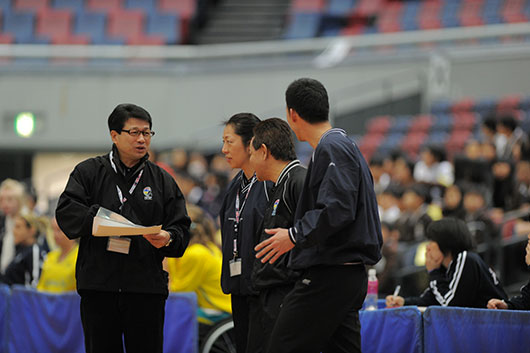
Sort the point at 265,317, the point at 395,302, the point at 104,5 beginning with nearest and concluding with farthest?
the point at 265,317
the point at 395,302
the point at 104,5

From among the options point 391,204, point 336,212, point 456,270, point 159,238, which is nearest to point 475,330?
point 456,270

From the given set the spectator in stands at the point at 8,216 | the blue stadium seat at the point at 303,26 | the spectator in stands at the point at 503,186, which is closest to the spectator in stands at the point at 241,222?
the spectator in stands at the point at 8,216

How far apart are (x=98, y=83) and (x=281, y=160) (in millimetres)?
13182

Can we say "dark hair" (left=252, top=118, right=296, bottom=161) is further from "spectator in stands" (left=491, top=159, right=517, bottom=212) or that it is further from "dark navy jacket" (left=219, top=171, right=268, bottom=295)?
"spectator in stands" (left=491, top=159, right=517, bottom=212)

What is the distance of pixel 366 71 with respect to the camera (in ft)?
54.6

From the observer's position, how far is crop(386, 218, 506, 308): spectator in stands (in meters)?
5.36

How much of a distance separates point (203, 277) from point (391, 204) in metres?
3.91

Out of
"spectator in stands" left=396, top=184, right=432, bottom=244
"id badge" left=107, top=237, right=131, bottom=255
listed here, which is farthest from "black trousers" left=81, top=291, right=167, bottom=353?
"spectator in stands" left=396, top=184, right=432, bottom=244

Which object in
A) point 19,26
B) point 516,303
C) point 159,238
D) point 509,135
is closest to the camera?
point 159,238

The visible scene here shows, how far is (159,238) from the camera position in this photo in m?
4.82

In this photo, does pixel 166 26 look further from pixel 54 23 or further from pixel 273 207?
pixel 273 207

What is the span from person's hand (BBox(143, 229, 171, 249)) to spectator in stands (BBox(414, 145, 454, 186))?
662 centimetres

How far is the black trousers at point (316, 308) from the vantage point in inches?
162

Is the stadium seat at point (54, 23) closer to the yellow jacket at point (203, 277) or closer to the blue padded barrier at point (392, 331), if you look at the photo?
the yellow jacket at point (203, 277)
